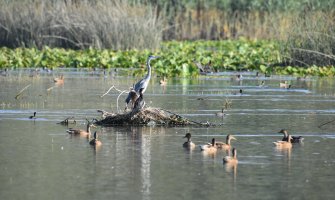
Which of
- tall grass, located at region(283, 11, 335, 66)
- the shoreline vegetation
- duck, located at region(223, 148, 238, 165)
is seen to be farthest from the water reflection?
tall grass, located at region(283, 11, 335, 66)

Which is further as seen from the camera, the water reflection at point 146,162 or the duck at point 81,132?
the duck at point 81,132

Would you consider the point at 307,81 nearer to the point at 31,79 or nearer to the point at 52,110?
the point at 31,79

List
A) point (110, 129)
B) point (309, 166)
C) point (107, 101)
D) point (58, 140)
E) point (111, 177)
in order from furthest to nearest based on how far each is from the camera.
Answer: point (107, 101) → point (110, 129) → point (58, 140) → point (309, 166) → point (111, 177)

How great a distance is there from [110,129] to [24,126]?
53.5 inches

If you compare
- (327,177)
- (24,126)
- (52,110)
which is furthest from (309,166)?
(52,110)

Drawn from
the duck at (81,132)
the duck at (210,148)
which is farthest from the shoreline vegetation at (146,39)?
the duck at (210,148)

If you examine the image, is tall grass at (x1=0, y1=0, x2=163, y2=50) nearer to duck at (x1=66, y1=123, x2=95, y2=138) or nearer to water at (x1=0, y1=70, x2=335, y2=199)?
water at (x1=0, y1=70, x2=335, y2=199)

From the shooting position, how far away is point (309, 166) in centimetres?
1276

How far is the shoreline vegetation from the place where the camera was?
30.8 metres

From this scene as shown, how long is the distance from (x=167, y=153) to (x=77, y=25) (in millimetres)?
24124

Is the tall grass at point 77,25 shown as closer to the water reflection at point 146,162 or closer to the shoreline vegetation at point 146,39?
the shoreline vegetation at point 146,39

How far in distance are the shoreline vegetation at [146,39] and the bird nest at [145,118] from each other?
375 inches

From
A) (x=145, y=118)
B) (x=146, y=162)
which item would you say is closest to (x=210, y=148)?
(x=146, y=162)

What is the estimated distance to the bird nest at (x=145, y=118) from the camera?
16.9 metres
